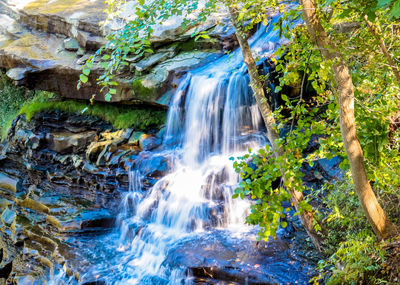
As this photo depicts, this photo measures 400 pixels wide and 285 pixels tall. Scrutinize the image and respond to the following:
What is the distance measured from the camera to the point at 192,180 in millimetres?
7828

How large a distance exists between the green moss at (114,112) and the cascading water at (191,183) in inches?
46.4

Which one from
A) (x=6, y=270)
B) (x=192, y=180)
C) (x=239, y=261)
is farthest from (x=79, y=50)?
(x=239, y=261)

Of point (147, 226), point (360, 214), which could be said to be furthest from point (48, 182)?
point (360, 214)

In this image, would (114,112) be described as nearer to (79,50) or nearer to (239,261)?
(79,50)

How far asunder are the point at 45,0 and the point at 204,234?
39.4 ft

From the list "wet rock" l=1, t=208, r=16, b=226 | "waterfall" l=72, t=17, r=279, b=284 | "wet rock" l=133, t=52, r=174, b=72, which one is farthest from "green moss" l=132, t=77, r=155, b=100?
"wet rock" l=1, t=208, r=16, b=226

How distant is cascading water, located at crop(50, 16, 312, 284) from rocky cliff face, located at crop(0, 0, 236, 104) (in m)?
0.76

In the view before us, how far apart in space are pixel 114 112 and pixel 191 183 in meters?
5.26

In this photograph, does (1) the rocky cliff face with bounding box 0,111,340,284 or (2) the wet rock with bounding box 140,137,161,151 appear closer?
(1) the rocky cliff face with bounding box 0,111,340,284

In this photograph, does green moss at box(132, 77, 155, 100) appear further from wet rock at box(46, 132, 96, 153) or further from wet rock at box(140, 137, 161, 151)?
wet rock at box(46, 132, 96, 153)

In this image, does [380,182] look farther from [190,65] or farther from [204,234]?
[190,65]

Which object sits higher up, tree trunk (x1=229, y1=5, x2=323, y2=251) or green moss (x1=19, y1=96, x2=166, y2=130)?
green moss (x1=19, y1=96, x2=166, y2=130)

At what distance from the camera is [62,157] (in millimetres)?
10719

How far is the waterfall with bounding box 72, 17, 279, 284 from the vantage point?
21.3 feet
